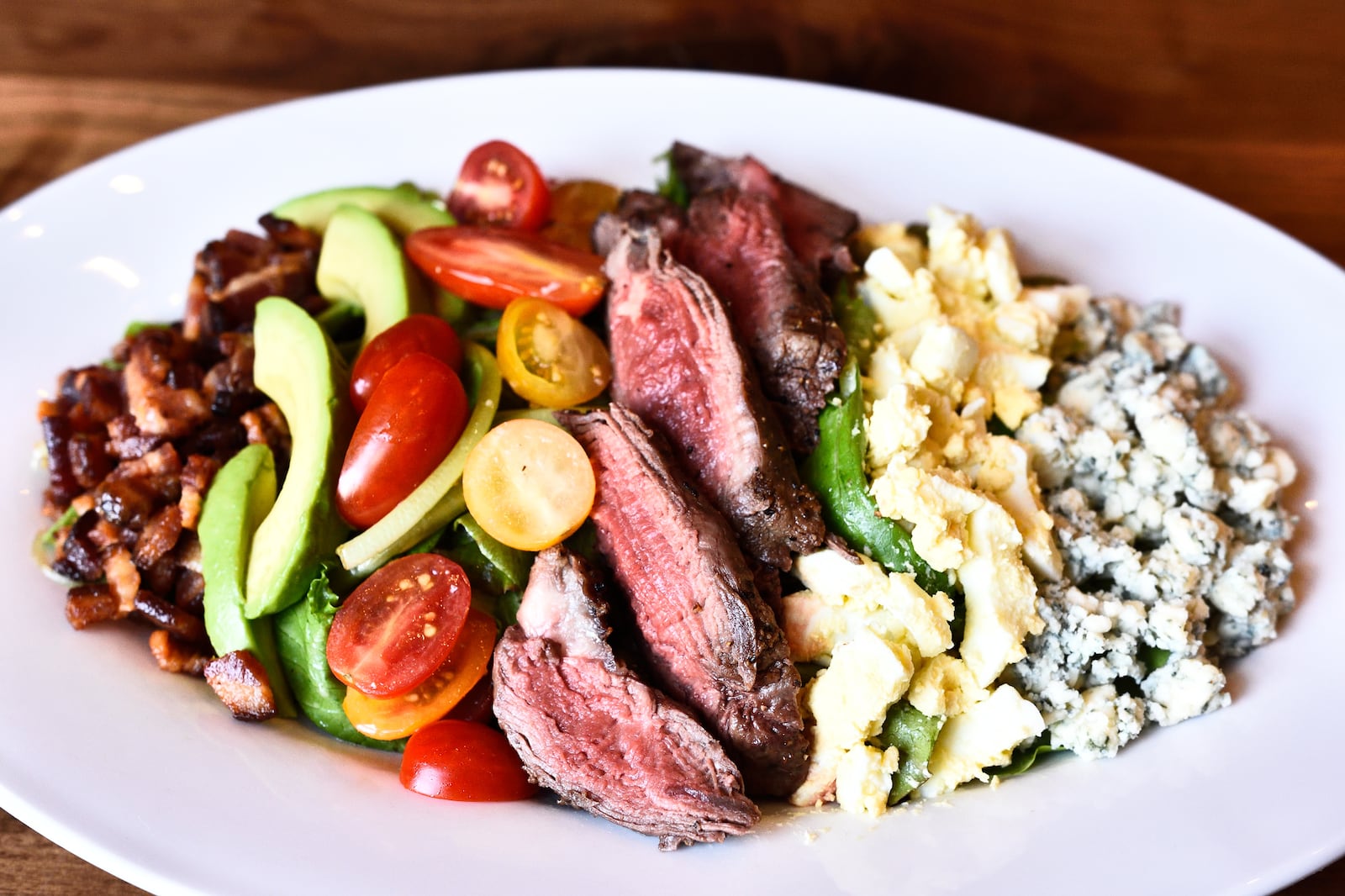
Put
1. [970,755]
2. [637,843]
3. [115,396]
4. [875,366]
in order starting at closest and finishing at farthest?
[637,843] → [970,755] → [875,366] → [115,396]

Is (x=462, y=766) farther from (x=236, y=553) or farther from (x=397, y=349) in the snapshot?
(x=397, y=349)

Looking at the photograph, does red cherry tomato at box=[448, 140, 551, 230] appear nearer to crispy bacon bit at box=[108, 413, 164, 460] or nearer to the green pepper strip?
crispy bacon bit at box=[108, 413, 164, 460]

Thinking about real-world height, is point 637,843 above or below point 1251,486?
below

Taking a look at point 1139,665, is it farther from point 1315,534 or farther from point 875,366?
point 875,366

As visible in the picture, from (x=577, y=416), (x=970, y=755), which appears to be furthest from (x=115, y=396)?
(x=970, y=755)

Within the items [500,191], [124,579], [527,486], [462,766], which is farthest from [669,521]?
[500,191]

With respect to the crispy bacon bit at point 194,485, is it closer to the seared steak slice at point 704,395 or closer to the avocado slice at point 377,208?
the avocado slice at point 377,208

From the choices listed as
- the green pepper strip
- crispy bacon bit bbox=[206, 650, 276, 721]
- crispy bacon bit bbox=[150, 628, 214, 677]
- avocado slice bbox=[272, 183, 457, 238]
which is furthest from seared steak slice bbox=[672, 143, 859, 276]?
crispy bacon bit bbox=[150, 628, 214, 677]
